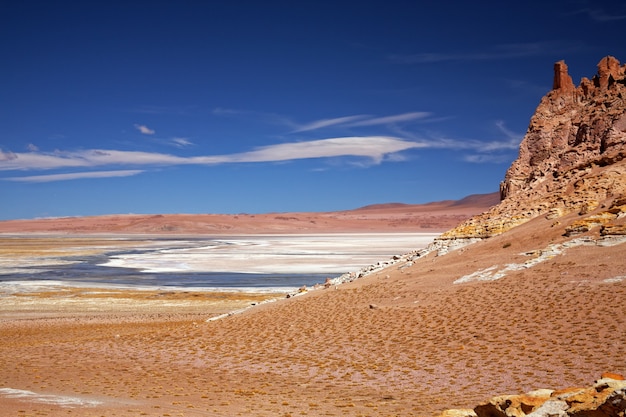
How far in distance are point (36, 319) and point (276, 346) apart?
14.2 m

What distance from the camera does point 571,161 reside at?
2608 centimetres

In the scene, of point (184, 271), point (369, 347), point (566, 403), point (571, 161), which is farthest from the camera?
point (184, 271)

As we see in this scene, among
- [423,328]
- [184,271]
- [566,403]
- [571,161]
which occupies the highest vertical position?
[571,161]

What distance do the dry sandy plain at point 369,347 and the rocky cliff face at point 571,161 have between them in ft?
5.64

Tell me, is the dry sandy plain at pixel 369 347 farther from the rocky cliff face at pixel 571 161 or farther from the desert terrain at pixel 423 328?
the rocky cliff face at pixel 571 161

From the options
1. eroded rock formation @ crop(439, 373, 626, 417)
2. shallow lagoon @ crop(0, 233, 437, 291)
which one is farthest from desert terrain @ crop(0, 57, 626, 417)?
shallow lagoon @ crop(0, 233, 437, 291)

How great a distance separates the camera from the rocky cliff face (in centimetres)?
2180

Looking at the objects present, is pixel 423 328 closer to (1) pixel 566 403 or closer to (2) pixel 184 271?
(1) pixel 566 403

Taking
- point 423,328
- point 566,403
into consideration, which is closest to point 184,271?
point 423,328

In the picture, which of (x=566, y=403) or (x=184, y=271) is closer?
(x=566, y=403)

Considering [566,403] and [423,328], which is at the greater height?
[566,403]

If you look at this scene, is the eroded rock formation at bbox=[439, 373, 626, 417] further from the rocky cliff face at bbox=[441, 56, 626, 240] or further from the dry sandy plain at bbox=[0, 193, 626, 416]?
the rocky cliff face at bbox=[441, 56, 626, 240]

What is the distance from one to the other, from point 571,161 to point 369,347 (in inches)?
621

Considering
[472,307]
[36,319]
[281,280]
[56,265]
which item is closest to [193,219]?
[56,265]
